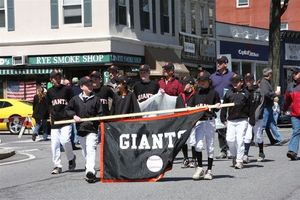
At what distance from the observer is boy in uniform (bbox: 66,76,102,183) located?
11047 mm

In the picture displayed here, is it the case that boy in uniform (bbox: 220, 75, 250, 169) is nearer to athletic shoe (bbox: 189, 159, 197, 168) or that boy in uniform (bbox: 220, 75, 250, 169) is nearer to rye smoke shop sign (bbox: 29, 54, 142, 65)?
athletic shoe (bbox: 189, 159, 197, 168)

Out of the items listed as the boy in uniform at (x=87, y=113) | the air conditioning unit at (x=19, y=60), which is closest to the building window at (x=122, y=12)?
the air conditioning unit at (x=19, y=60)

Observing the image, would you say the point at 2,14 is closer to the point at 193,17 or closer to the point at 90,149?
the point at 193,17

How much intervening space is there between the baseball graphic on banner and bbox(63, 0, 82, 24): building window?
69.6ft

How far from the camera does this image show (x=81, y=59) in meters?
30.9

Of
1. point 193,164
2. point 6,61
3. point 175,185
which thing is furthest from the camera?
point 6,61

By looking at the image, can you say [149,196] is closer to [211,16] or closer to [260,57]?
[211,16]

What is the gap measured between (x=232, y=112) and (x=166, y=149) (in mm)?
2176

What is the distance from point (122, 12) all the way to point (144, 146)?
21.6 metres

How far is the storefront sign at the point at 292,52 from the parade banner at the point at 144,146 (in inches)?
1469

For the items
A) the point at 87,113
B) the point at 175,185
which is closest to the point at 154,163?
the point at 175,185

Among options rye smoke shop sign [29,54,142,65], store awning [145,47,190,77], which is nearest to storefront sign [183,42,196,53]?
store awning [145,47,190,77]

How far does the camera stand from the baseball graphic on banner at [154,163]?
417 inches

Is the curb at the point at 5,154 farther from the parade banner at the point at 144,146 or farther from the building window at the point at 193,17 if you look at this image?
the building window at the point at 193,17
